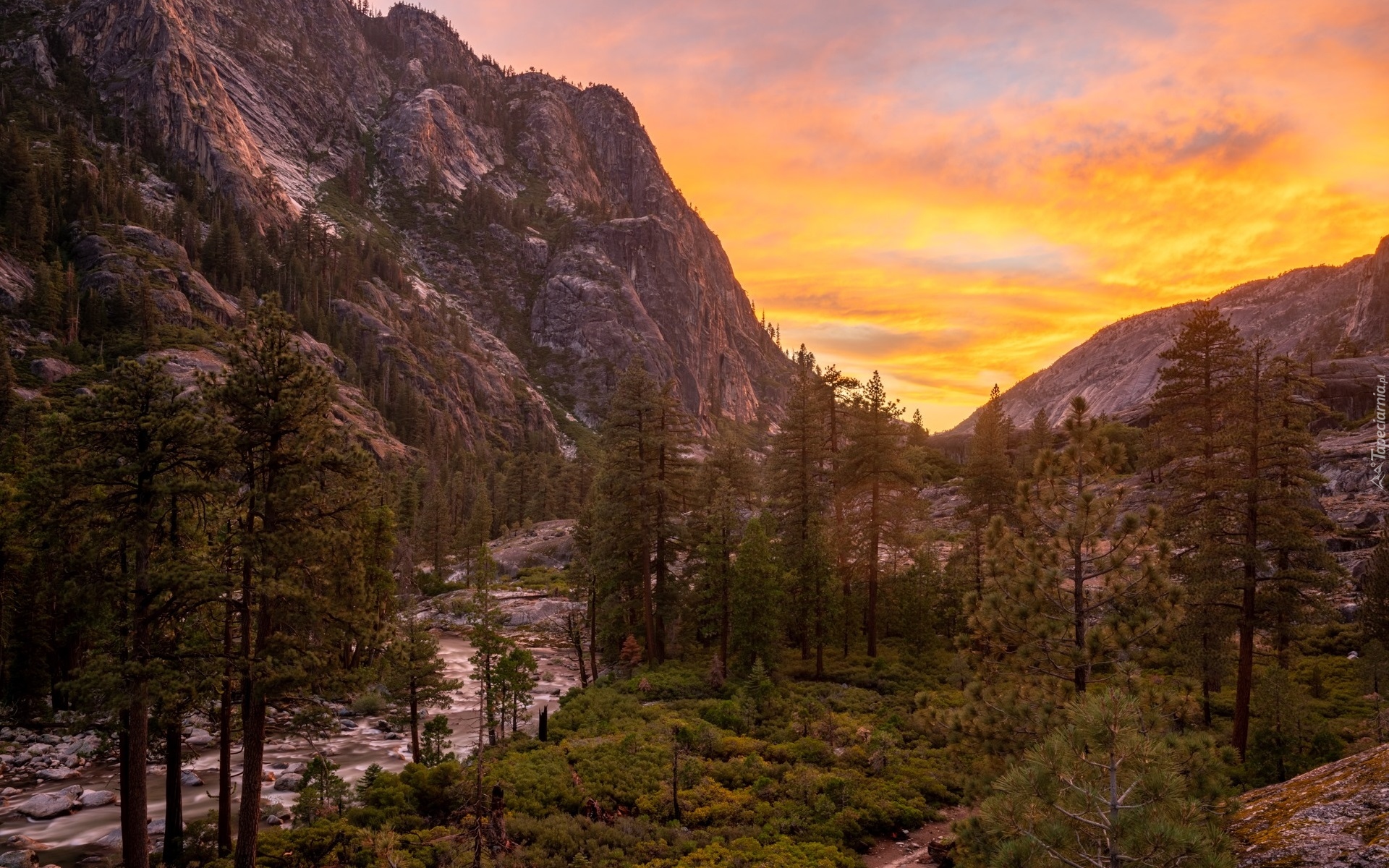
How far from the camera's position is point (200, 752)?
101 feet

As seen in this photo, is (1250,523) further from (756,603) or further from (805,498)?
(805,498)

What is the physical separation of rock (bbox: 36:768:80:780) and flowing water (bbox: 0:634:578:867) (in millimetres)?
286

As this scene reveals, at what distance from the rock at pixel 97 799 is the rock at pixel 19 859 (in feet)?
15.8

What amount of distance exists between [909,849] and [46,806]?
29180 millimetres

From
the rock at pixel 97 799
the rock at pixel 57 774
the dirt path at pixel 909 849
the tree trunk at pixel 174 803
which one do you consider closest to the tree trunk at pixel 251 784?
the tree trunk at pixel 174 803

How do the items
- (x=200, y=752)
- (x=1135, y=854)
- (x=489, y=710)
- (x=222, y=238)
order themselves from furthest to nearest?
(x=222, y=238) < (x=200, y=752) < (x=489, y=710) < (x=1135, y=854)

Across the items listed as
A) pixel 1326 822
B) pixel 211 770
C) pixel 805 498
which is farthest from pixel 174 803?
pixel 805 498

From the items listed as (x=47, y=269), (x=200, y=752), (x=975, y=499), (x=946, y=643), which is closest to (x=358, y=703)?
(x=200, y=752)

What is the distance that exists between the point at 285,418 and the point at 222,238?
469 feet

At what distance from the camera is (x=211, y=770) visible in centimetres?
2798

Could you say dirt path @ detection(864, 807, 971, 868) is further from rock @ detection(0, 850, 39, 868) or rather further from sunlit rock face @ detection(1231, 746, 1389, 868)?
rock @ detection(0, 850, 39, 868)

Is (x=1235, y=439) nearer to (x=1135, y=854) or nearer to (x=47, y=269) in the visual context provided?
(x=1135, y=854)

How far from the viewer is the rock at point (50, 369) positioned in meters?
72.4

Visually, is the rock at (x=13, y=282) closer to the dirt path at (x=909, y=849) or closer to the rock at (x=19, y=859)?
the rock at (x=19, y=859)
